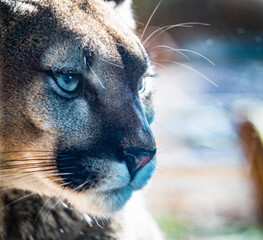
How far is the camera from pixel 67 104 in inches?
38.3

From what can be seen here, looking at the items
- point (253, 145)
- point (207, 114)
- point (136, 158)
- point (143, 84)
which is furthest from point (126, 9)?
point (253, 145)

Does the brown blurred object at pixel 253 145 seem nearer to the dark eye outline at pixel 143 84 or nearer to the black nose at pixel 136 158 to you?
the dark eye outline at pixel 143 84

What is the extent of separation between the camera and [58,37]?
0.96 m

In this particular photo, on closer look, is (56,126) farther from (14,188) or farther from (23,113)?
(14,188)

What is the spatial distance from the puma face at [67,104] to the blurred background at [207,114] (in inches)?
9.7

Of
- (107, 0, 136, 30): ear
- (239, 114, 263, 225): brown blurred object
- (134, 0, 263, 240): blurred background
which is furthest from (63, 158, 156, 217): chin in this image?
(239, 114, 263, 225): brown blurred object

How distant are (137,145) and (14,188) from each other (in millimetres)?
361

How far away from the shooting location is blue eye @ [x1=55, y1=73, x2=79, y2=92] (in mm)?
964

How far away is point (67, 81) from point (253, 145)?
0.98m

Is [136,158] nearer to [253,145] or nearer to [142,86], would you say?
[142,86]

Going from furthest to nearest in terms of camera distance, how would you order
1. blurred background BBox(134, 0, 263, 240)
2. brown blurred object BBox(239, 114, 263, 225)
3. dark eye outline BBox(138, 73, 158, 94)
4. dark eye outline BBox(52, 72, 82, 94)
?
brown blurred object BBox(239, 114, 263, 225) → blurred background BBox(134, 0, 263, 240) → dark eye outline BBox(138, 73, 158, 94) → dark eye outline BBox(52, 72, 82, 94)

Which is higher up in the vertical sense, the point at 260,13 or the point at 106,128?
the point at 106,128

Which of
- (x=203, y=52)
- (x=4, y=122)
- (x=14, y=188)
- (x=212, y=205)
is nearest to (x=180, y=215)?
(x=212, y=205)

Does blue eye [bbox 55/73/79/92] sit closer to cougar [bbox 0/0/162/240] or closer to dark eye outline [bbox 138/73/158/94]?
cougar [bbox 0/0/162/240]
